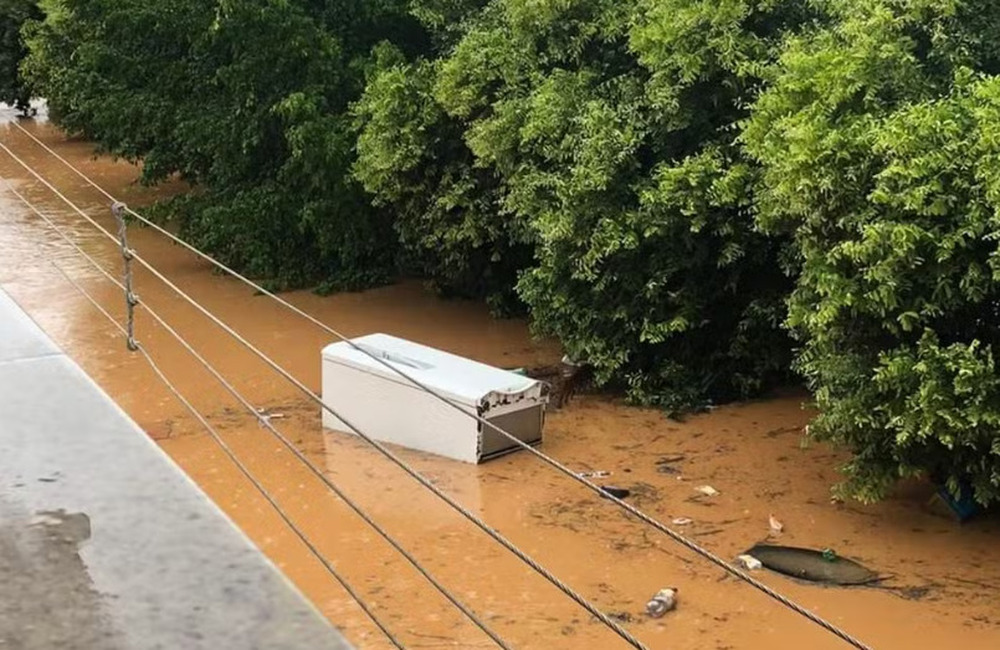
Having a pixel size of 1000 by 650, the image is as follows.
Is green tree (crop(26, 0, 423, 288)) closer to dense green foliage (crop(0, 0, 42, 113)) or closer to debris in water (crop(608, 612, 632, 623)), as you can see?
debris in water (crop(608, 612, 632, 623))

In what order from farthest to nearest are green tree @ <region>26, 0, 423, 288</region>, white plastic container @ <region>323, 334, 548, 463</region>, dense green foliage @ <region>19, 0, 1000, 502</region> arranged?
green tree @ <region>26, 0, 423, 288</region>, white plastic container @ <region>323, 334, 548, 463</region>, dense green foliage @ <region>19, 0, 1000, 502</region>

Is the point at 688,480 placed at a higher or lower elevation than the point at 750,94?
lower

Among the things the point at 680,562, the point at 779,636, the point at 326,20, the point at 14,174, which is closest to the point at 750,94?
the point at 680,562

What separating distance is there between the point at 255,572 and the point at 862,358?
5.60 meters

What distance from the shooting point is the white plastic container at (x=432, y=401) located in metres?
7.73

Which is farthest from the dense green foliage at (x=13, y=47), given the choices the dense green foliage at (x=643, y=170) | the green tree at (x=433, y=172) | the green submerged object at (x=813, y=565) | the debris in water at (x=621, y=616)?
the debris in water at (x=621, y=616)

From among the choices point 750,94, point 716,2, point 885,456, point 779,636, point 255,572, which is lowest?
point 779,636

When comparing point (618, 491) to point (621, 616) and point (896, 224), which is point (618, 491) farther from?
point (896, 224)

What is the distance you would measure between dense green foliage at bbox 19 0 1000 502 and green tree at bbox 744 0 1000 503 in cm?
1

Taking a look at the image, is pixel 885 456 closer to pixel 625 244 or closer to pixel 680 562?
pixel 680 562

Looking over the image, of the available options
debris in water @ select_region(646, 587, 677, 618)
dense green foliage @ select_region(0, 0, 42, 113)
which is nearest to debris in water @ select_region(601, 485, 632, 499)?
debris in water @ select_region(646, 587, 677, 618)

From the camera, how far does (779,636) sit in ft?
18.2

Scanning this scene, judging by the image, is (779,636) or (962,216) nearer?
(779,636)

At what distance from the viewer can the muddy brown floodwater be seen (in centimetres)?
570
